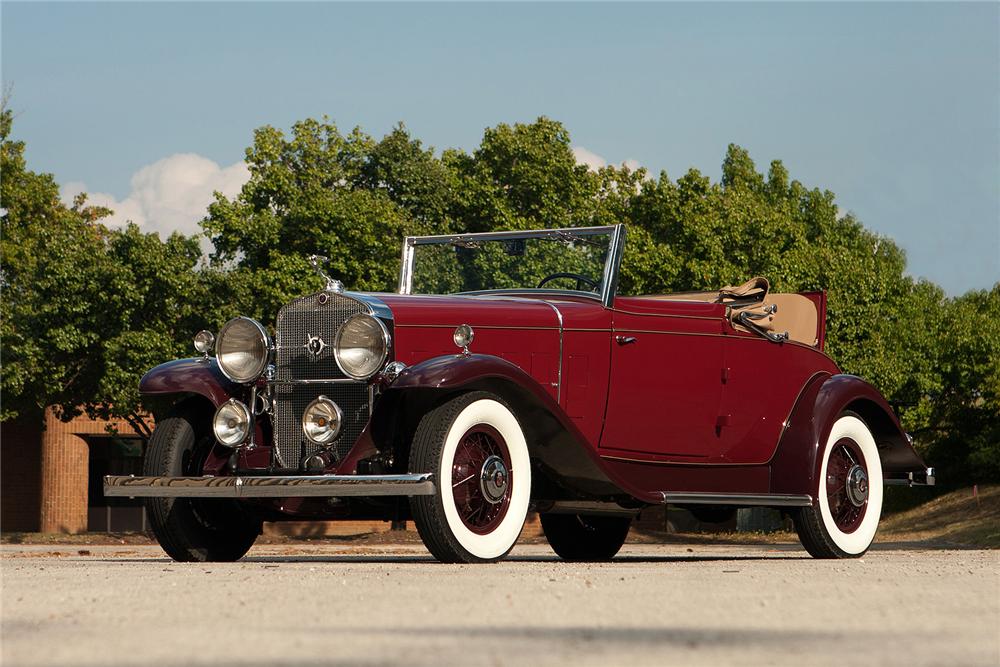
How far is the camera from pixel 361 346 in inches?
308

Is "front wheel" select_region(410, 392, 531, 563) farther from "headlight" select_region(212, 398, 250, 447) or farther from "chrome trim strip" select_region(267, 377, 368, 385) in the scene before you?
"headlight" select_region(212, 398, 250, 447)

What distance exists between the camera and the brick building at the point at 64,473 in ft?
122

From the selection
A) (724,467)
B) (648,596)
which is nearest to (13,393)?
(724,467)

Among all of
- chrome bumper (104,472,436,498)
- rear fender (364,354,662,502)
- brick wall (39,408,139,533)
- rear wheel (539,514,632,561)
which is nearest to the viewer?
chrome bumper (104,472,436,498)

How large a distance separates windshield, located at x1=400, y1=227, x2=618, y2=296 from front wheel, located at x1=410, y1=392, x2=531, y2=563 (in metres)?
1.85

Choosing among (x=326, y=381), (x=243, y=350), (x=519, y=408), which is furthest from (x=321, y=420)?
(x=519, y=408)

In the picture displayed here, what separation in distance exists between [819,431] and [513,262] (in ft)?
8.16

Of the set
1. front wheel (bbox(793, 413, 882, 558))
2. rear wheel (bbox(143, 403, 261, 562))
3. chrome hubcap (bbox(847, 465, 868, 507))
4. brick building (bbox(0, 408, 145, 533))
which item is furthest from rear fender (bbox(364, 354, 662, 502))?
brick building (bbox(0, 408, 145, 533))

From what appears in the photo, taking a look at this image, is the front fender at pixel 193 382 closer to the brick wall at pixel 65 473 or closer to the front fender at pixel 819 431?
the front fender at pixel 819 431

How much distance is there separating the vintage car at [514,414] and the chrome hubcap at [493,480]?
2 centimetres

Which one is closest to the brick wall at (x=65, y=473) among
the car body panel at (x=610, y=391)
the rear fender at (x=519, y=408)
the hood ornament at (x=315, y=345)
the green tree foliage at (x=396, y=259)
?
the green tree foliage at (x=396, y=259)

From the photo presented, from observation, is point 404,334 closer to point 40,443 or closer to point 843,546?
point 843,546

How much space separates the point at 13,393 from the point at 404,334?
20991mm

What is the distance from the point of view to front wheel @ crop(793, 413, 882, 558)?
9.70 metres
